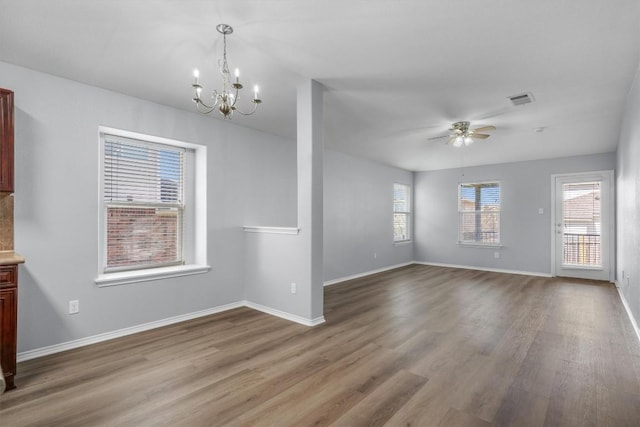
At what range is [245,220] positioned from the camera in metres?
4.44

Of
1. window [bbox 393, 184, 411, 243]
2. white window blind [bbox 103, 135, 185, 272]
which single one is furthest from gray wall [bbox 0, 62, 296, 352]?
window [bbox 393, 184, 411, 243]

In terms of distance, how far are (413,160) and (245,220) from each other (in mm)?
4226

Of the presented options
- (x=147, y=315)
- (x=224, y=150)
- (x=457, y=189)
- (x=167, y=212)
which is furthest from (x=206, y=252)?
(x=457, y=189)

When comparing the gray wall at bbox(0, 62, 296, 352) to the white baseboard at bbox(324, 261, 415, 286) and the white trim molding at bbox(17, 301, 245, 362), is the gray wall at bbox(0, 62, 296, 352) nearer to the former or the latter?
the white trim molding at bbox(17, 301, 245, 362)

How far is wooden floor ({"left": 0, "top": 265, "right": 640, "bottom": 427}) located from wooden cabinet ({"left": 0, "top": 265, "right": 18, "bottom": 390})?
6.6 inches

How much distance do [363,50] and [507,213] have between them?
19.7 ft

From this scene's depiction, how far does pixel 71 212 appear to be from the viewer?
300 centimetres

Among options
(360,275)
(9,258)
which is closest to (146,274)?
(9,258)

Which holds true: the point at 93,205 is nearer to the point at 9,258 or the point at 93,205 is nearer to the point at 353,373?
the point at 9,258

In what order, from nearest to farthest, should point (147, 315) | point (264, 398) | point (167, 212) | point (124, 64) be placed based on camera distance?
point (264, 398) → point (124, 64) → point (147, 315) → point (167, 212)

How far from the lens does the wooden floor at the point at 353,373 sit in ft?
6.37

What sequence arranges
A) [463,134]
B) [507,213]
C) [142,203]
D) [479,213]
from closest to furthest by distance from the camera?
[142,203], [463,134], [507,213], [479,213]

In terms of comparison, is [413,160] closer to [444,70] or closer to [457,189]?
[457,189]

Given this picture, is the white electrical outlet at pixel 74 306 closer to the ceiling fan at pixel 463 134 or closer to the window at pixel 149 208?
the window at pixel 149 208
